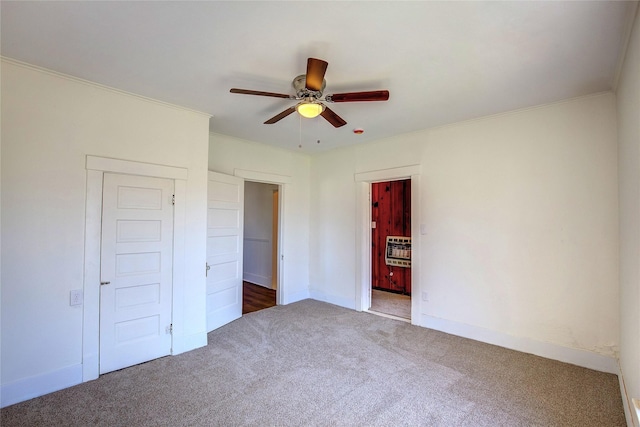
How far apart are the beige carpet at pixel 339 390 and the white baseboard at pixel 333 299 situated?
50.0 inches

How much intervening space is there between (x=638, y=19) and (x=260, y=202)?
5538 millimetres

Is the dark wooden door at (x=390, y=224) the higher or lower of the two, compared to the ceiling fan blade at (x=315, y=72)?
lower

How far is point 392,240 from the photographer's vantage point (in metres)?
5.88

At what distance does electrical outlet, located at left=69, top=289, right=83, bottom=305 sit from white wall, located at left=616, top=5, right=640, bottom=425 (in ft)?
12.8

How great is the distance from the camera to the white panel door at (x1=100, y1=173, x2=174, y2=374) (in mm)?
2609

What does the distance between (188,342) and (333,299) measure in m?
2.42

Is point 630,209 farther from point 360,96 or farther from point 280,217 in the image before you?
point 280,217

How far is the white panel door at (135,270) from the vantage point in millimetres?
2609

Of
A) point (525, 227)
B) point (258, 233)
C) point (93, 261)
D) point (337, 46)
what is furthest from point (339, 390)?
point (258, 233)

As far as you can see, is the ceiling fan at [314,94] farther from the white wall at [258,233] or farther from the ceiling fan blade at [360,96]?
the white wall at [258,233]

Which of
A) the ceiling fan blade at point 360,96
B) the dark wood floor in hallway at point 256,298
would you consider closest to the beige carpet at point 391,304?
the dark wood floor in hallway at point 256,298

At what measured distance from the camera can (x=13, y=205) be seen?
7.11 ft

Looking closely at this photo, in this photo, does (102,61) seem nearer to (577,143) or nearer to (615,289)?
(577,143)

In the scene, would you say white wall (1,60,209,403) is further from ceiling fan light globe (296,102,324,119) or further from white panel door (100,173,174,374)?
ceiling fan light globe (296,102,324,119)
